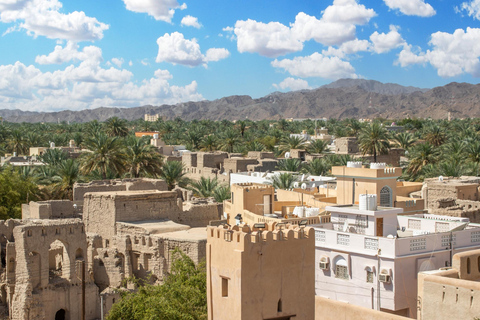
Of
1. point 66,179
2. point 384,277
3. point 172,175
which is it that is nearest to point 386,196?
point 384,277

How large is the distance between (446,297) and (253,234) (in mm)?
4481

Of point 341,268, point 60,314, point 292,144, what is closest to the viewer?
point 341,268

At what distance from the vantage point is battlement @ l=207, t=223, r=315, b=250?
9922 mm

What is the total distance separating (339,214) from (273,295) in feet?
27.9

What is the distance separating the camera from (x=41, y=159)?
43281mm

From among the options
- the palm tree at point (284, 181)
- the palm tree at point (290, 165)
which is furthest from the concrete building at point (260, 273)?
the palm tree at point (290, 165)

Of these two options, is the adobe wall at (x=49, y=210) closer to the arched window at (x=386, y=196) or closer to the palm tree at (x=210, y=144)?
the arched window at (x=386, y=196)

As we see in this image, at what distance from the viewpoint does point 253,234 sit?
998 cm

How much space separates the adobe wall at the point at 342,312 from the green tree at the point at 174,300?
2695mm

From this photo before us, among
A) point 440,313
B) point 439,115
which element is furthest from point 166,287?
point 439,115

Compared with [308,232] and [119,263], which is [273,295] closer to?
[308,232]

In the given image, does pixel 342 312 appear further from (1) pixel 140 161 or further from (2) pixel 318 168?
(2) pixel 318 168

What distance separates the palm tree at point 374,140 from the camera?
45031 millimetres

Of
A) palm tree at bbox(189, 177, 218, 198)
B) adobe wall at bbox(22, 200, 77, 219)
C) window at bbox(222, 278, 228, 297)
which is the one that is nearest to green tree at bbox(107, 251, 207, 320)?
window at bbox(222, 278, 228, 297)
